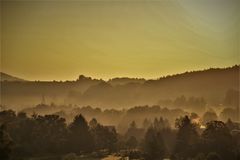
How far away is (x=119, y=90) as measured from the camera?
365ft

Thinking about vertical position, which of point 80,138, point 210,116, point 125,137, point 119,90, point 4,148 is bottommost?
point 125,137

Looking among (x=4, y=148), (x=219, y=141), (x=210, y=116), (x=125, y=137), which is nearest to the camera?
(x=4, y=148)

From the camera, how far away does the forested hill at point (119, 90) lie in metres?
86.4

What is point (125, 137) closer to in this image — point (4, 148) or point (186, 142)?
point (186, 142)

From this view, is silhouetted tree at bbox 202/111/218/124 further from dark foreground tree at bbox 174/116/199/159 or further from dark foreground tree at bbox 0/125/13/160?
dark foreground tree at bbox 0/125/13/160

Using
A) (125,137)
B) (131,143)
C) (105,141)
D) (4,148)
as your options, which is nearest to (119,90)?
(125,137)

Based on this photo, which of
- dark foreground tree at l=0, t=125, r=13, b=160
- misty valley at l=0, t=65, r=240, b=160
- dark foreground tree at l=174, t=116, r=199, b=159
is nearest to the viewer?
dark foreground tree at l=0, t=125, r=13, b=160

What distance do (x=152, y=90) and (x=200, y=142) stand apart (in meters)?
70.5

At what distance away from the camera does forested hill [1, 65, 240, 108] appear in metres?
→ 86.4

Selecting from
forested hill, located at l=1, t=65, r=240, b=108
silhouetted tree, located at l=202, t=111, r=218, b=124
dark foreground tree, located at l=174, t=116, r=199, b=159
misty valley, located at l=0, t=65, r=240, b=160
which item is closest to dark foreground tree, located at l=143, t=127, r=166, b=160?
misty valley, located at l=0, t=65, r=240, b=160

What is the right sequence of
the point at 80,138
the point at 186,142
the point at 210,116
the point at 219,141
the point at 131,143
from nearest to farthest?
Answer: the point at 219,141 < the point at 186,142 < the point at 80,138 < the point at 131,143 < the point at 210,116

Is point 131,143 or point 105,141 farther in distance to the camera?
point 131,143

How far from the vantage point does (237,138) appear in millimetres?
36062

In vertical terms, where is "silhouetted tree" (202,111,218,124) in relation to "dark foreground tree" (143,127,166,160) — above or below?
above
